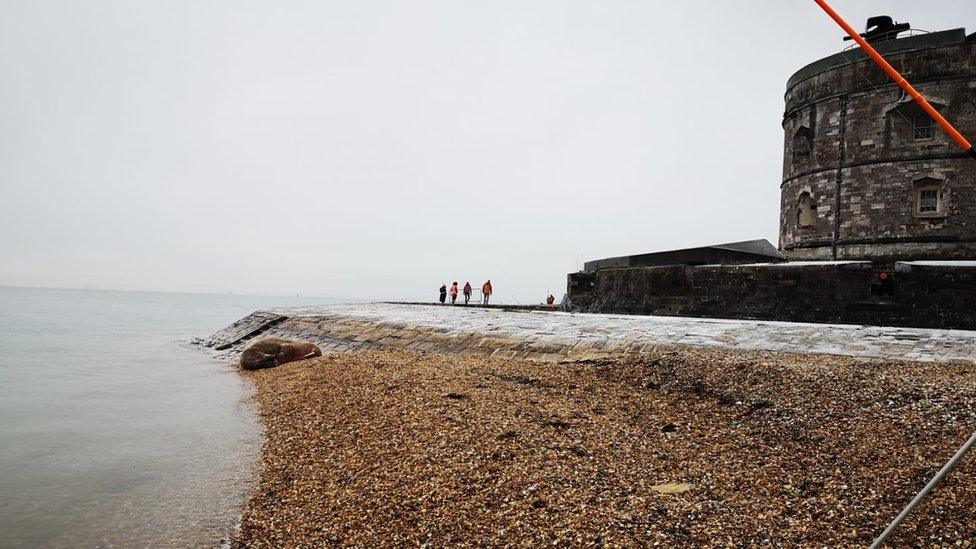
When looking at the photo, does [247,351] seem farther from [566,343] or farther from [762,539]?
[762,539]

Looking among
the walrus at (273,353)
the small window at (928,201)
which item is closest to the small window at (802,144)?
the small window at (928,201)

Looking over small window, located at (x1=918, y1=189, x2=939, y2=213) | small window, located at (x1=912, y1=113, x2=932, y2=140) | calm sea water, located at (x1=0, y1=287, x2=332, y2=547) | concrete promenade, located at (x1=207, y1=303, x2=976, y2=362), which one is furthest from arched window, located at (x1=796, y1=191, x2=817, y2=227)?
calm sea water, located at (x1=0, y1=287, x2=332, y2=547)

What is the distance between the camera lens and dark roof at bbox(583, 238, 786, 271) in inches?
740

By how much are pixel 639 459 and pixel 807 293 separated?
39.6 ft

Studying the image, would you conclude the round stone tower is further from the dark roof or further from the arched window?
the dark roof

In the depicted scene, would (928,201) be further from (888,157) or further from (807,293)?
(807,293)

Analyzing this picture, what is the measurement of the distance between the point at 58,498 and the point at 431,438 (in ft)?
14.5

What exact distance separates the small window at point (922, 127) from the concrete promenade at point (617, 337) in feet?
38.1

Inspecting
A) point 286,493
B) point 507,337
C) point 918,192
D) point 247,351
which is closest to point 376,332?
point 247,351

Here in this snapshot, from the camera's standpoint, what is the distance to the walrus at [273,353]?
52.5 ft

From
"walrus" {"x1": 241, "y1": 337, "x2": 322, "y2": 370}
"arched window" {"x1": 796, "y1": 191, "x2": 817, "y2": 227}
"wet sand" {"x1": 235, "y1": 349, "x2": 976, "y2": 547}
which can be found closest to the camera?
"wet sand" {"x1": 235, "y1": 349, "x2": 976, "y2": 547}

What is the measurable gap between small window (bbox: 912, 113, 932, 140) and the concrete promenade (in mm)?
11610

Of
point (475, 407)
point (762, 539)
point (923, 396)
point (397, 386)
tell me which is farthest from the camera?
point (397, 386)

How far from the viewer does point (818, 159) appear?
21.6 metres
